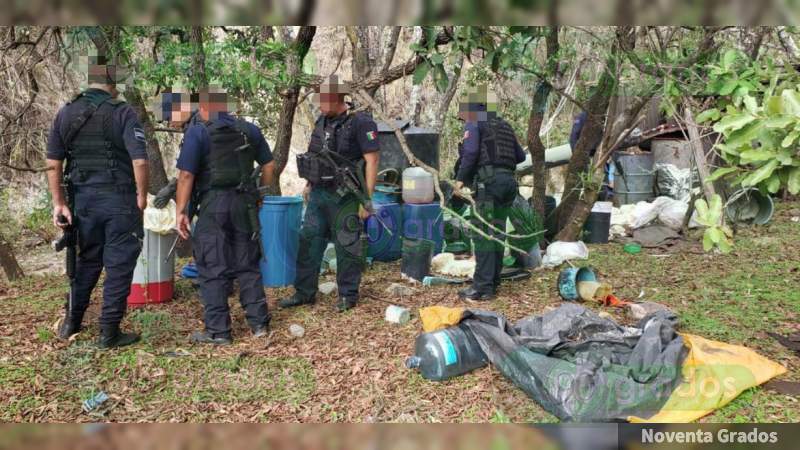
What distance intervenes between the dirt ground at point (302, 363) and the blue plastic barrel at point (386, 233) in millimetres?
668

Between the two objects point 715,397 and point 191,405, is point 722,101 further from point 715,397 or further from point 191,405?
point 191,405

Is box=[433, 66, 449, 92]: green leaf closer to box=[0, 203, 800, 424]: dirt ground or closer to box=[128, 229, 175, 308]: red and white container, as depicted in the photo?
box=[0, 203, 800, 424]: dirt ground

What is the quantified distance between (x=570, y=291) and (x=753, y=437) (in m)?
4.92

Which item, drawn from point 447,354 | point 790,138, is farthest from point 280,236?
point 790,138

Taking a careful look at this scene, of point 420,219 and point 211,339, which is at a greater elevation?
point 420,219

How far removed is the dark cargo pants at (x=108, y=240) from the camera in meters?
4.69

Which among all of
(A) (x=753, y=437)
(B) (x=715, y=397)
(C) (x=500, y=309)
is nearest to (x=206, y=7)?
(A) (x=753, y=437)

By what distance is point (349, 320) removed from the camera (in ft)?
18.7

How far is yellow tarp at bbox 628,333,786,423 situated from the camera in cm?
399

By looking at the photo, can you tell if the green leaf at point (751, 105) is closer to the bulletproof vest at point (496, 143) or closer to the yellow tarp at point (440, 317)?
the yellow tarp at point (440, 317)

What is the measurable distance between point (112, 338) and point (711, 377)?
389cm

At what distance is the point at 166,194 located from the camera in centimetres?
550

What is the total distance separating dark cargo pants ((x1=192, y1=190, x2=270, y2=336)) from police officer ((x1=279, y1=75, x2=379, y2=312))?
781 millimetres

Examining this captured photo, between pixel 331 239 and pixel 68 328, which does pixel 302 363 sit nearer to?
pixel 331 239
